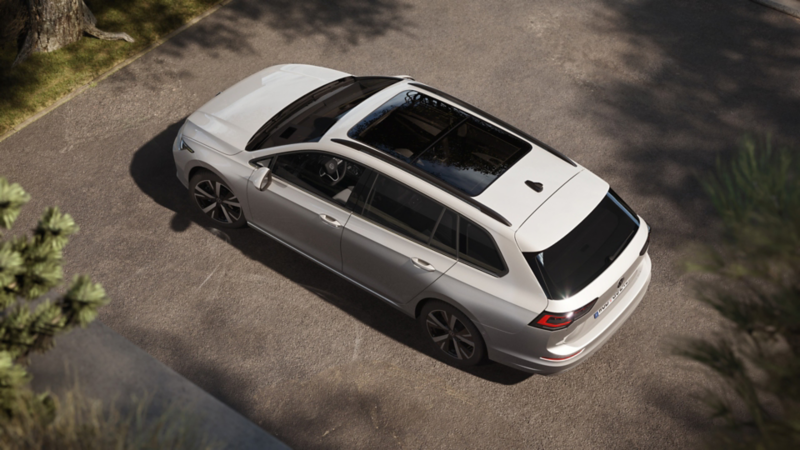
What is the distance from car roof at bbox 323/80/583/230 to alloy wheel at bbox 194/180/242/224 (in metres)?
1.52

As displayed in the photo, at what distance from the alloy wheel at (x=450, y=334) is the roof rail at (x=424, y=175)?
42.2 inches

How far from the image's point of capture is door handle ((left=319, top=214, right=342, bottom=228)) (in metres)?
6.25

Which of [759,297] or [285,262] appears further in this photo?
[285,262]

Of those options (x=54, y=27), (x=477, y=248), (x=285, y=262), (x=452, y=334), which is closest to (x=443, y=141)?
(x=477, y=248)

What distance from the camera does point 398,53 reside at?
32.4 feet

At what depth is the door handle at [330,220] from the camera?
246 inches

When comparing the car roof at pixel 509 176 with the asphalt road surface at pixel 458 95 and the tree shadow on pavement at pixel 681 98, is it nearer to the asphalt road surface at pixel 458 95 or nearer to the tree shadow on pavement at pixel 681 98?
the asphalt road surface at pixel 458 95

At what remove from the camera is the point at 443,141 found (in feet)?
19.7

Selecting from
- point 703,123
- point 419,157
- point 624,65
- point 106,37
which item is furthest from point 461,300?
point 106,37

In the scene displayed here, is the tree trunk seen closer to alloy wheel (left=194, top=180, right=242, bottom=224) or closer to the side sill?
alloy wheel (left=194, top=180, right=242, bottom=224)

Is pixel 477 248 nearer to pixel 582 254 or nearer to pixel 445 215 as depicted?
pixel 445 215

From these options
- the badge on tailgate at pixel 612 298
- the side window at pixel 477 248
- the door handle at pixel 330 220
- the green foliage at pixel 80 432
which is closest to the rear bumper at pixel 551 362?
the badge on tailgate at pixel 612 298

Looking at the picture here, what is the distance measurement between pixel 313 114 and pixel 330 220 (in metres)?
1.21

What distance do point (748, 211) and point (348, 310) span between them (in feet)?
13.8
